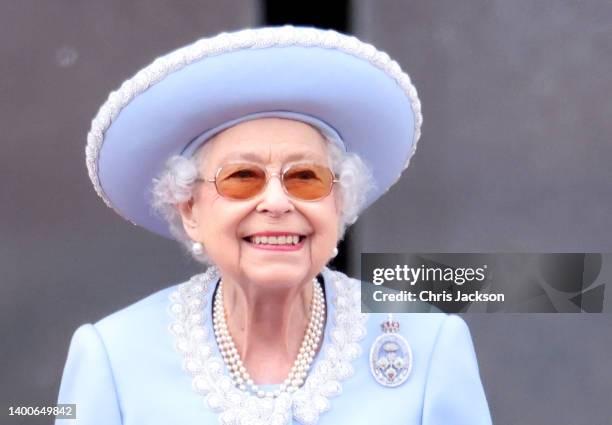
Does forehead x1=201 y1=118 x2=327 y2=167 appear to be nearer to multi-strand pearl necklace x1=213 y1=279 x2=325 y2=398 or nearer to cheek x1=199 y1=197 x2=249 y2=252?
cheek x1=199 y1=197 x2=249 y2=252

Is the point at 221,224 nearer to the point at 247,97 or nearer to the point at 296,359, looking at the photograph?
the point at 247,97

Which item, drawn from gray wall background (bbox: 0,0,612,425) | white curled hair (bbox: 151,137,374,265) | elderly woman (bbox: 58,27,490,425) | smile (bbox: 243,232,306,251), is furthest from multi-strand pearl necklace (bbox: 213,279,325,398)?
gray wall background (bbox: 0,0,612,425)

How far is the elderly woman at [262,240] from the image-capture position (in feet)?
6.02

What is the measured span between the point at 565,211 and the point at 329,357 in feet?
3.08

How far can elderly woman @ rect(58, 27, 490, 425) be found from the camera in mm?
1835

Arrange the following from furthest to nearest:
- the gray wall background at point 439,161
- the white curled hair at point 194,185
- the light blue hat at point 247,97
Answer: the gray wall background at point 439,161, the white curled hair at point 194,185, the light blue hat at point 247,97

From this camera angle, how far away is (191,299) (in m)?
2.11

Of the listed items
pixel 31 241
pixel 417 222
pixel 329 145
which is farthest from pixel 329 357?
pixel 31 241

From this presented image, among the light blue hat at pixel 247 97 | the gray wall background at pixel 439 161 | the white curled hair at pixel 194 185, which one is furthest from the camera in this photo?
the gray wall background at pixel 439 161

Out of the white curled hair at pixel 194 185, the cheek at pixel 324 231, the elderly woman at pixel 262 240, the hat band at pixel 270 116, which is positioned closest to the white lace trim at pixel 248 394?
the elderly woman at pixel 262 240

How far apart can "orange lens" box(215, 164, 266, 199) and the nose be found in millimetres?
16

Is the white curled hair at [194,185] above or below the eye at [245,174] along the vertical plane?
above

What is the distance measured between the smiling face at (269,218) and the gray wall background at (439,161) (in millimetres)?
773

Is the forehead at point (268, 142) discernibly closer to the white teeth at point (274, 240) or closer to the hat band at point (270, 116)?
the hat band at point (270, 116)
